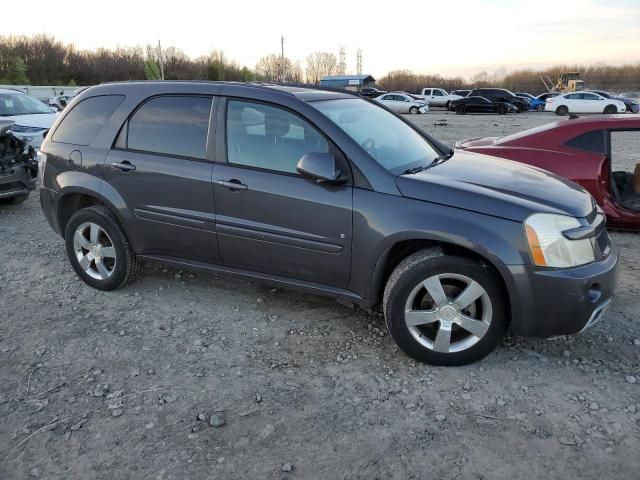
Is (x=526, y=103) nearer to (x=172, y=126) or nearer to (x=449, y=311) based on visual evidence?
(x=172, y=126)

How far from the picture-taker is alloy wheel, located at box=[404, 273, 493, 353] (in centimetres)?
316

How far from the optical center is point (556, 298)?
9.85ft

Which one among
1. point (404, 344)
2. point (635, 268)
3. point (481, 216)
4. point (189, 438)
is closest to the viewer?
point (189, 438)

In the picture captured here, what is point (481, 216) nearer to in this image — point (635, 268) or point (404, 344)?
point (404, 344)

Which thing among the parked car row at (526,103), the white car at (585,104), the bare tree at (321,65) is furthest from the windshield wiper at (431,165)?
the bare tree at (321,65)

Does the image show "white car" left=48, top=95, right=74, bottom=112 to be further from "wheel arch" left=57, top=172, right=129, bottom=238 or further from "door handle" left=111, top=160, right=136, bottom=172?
"door handle" left=111, top=160, right=136, bottom=172

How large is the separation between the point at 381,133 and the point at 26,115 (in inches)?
366

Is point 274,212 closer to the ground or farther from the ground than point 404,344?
farther from the ground

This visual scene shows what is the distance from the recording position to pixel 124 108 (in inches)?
165

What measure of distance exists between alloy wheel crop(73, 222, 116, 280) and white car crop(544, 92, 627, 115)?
32.4m

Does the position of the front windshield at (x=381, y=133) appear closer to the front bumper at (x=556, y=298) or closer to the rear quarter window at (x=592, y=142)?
the front bumper at (x=556, y=298)

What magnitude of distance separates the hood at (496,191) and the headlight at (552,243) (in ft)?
0.19

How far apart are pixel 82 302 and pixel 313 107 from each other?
250 cm

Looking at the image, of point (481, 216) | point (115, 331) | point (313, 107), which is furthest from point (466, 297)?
point (115, 331)
